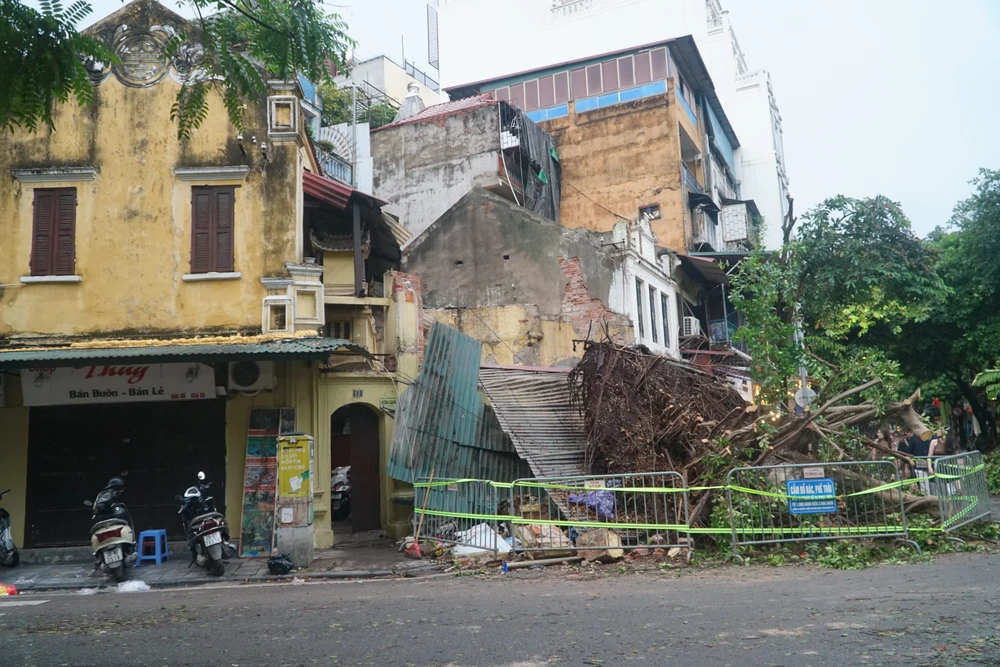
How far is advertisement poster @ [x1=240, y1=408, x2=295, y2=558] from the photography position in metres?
11.9

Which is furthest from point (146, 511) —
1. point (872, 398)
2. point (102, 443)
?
point (872, 398)

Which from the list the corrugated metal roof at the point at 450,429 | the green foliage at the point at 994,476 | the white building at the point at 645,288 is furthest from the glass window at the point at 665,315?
the corrugated metal roof at the point at 450,429

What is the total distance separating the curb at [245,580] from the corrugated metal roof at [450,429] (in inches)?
74.2

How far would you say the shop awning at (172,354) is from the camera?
11.0 meters

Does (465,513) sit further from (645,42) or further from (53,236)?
(645,42)

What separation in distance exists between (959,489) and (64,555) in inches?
525

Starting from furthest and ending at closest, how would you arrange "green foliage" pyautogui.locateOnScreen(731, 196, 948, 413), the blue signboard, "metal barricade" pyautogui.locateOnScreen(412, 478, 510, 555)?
"green foliage" pyautogui.locateOnScreen(731, 196, 948, 413) → "metal barricade" pyautogui.locateOnScreen(412, 478, 510, 555) → the blue signboard

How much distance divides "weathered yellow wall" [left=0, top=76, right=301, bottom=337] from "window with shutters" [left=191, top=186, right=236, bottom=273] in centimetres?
12

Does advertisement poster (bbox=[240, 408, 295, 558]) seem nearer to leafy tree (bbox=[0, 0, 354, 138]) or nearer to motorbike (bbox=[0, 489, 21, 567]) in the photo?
motorbike (bbox=[0, 489, 21, 567])

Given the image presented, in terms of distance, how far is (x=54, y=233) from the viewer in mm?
→ 12852

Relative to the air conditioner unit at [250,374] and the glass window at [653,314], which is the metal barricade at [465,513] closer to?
the air conditioner unit at [250,374]

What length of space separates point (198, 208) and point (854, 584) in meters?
11.1

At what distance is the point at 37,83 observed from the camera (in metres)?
5.36

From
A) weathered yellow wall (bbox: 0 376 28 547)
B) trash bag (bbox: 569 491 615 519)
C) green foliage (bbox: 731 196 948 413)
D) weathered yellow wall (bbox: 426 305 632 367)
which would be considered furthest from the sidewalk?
weathered yellow wall (bbox: 426 305 632 367)
